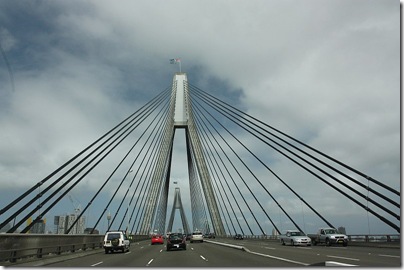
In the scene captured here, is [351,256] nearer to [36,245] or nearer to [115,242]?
[36,245]

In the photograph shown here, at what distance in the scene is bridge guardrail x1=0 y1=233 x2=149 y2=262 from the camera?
16841 millimetres

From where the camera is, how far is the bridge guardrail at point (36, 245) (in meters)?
16.8

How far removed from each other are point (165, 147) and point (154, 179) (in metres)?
4.63

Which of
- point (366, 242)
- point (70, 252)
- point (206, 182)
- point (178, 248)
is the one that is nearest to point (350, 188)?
point (366, 242)

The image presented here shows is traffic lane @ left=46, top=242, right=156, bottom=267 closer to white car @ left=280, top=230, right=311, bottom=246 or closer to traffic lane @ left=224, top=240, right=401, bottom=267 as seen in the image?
traffic lane @ left=224, top=240, right=401, bottom=267

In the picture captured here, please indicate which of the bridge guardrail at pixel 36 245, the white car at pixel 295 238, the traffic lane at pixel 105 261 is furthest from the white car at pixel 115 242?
the white car at pixel 295 238

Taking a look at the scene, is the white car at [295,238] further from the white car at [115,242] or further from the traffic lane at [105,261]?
the traffic lane at [105,261]

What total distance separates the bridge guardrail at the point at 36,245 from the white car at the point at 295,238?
19073 millimetres

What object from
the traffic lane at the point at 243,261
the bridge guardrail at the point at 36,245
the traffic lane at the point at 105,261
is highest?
the bridge guardrail at the point at 36,245

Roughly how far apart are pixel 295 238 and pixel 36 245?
24.6 m

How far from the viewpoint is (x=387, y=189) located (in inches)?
1043

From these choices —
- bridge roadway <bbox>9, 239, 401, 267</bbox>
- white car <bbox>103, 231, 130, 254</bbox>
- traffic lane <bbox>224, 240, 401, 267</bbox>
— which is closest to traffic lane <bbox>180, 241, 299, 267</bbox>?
bridge roadway <bbox>9, 239, 401, 267</bbox>

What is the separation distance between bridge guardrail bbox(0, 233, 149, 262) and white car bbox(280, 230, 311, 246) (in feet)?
62.6

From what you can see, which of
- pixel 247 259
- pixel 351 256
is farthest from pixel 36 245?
pixel 351 256
